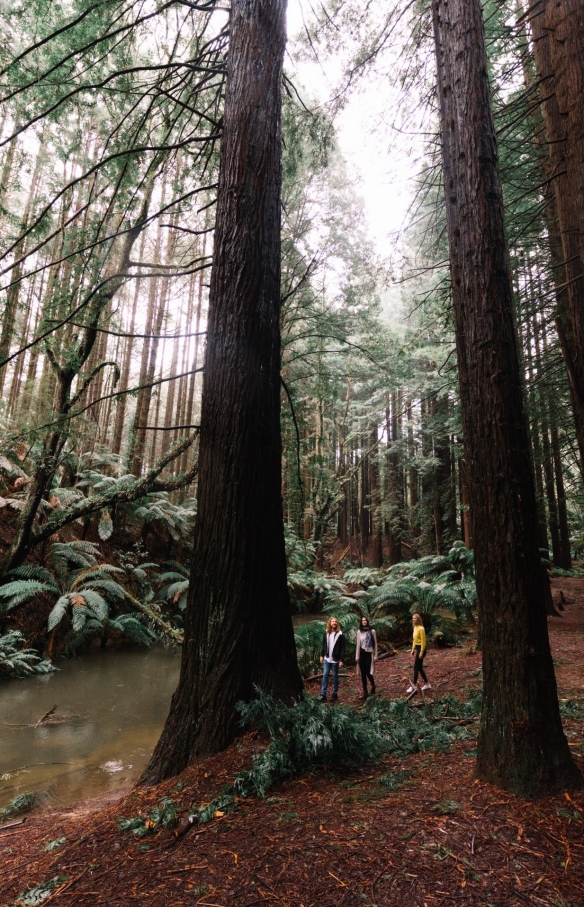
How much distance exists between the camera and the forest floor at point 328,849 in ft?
6.82

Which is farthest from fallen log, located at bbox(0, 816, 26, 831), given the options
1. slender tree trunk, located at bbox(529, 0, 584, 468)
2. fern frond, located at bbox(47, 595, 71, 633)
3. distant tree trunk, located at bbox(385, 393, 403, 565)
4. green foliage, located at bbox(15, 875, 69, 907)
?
distant tree trunk, located at bbox(385, 393, 403, 565)

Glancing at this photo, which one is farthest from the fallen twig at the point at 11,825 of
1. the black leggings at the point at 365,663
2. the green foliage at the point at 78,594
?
the green foliage at the point at 78,594

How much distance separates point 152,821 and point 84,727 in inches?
186

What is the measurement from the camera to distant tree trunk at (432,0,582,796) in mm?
2859

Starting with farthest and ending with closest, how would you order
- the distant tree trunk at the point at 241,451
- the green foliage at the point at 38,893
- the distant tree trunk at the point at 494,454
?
the distant tree trunk at the point at 241,451, the distant tree trunk at the point at 494,454, the green foliage at the point at 38,893

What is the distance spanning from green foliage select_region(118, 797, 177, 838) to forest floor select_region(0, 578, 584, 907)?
49mm

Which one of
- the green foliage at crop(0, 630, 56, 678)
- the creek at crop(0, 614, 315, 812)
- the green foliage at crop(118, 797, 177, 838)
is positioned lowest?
the creek at crop(0, 614, 315, 812)

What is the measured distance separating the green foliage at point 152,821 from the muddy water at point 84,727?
2.32 m

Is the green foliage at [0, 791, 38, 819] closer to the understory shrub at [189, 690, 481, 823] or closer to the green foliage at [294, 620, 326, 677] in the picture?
the understory shrub at [189, 690, 481, 823]

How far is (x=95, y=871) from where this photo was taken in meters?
2.46

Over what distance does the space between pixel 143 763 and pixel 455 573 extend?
8899 mm

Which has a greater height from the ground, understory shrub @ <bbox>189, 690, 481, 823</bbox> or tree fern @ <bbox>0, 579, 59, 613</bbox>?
tree fern @ <bbox>0, 579, 59, 613</bbox>

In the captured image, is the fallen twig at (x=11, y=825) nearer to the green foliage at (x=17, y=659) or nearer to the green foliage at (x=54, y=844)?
the green foliage at (x=54, y=844)

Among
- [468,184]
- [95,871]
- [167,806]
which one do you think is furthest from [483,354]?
[95,871]
